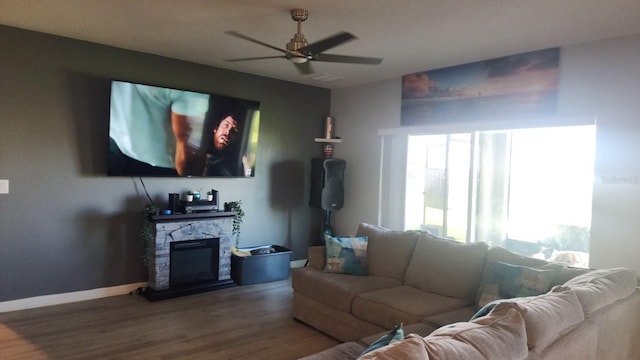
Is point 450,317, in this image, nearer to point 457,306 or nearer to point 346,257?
point 457,306

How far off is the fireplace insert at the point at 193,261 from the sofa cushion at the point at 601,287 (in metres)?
3.71

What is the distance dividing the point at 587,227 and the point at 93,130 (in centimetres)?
493

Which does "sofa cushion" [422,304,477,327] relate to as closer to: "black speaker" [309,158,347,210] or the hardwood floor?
the hardwood floor

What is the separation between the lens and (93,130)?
443 centimetres

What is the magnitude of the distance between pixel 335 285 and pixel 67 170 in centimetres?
294

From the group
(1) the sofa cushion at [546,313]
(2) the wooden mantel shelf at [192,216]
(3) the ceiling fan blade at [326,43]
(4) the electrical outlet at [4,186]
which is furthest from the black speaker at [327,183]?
(1) the sofa cushion at [546,313]

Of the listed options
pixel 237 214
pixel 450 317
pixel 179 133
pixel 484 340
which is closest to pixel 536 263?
pixel 450 317

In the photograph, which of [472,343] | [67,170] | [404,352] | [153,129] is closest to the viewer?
[404,352]

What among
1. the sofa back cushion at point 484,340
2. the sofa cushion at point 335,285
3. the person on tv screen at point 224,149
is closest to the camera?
the sofa back cushion at point 484,340

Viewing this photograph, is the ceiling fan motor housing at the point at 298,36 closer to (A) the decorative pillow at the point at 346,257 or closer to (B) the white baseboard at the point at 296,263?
(A) the decorative pillow at the point at 346,257

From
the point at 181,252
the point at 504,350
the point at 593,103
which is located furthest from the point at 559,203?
the point at 181,252

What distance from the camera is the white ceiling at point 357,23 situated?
3076 mm

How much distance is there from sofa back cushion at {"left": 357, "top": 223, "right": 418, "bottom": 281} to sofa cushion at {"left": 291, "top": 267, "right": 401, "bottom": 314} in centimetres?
9

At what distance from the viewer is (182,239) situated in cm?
473
